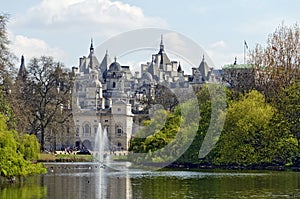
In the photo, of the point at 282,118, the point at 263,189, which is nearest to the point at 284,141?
the point at 282,118

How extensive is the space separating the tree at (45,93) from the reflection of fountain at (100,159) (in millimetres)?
5748

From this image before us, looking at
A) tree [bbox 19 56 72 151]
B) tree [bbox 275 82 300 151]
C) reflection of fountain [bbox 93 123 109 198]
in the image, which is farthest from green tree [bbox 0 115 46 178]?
tree [bbox 19 56 72 151]

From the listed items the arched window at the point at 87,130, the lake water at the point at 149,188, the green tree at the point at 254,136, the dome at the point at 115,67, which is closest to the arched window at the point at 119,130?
the arched window at the point at 87,130

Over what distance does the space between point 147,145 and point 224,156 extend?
7.91m

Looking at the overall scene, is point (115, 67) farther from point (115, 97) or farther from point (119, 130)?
point (119, 130)

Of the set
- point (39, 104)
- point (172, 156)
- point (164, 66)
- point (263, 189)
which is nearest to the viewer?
point (263, 189)

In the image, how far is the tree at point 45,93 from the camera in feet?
196

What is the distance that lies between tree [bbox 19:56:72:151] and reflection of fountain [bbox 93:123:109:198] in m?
5.75

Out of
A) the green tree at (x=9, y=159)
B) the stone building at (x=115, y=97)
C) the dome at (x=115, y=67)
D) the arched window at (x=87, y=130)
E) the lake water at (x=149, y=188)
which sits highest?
the dome at (x=115, y=67)

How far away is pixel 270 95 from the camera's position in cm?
5072

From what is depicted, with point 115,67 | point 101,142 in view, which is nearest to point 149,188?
point 101,142

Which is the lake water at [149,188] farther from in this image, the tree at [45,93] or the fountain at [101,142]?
the fountain at [101,142]

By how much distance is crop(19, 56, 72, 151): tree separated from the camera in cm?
5966

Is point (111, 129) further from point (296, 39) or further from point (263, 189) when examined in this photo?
point (263, 189)
